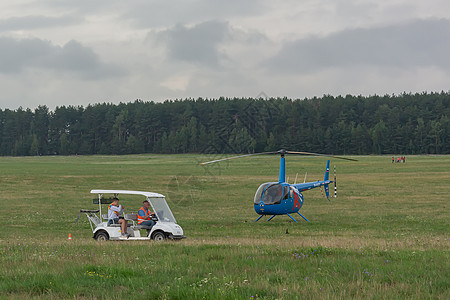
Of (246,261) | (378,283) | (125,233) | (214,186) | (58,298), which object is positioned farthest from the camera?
(214,186)

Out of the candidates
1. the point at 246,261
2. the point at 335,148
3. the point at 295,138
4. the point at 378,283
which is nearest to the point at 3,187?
the point at 246,261

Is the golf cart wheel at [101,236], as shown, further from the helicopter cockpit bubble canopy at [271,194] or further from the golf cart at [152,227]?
the helicopter cockpit bubble canopy at [271,194]

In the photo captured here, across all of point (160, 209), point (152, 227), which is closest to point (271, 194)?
point (160, 209)

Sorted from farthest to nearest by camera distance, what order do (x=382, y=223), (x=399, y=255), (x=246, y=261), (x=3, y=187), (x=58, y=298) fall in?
(x=3, y=187)
(x=382, y=223)
(x=399, y=255)
(x=246, y=261)
(x=58, y=298)

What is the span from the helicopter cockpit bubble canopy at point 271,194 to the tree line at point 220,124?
86.0m

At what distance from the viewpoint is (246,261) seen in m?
10.6

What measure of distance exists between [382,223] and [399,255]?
12907 millimetres

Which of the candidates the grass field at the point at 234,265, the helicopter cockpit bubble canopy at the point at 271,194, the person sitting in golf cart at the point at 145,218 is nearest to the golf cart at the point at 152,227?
the person sitting in golf cart at the point at 145,218

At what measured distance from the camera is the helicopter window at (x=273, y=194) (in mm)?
24062

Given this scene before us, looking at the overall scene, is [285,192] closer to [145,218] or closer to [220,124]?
[145,218]

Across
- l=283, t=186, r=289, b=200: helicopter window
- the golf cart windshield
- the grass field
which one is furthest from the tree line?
the golf cart windshield

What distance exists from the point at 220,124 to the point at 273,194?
99974 millimetres

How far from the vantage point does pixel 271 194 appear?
24203 mm

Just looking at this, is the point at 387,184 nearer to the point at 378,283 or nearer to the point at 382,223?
the point at 382,223
